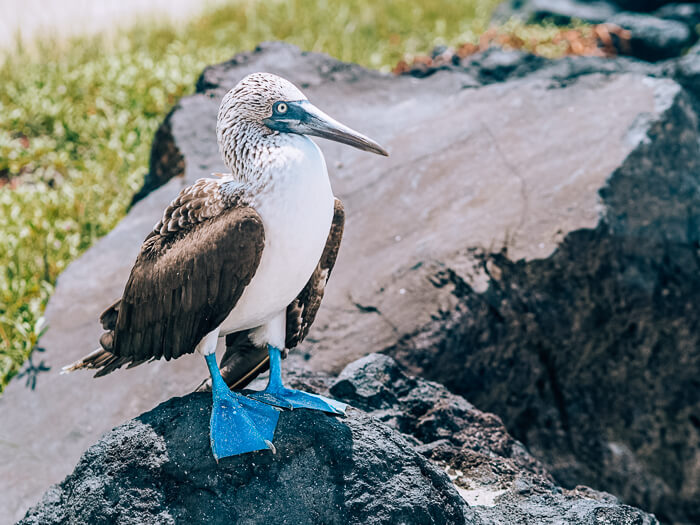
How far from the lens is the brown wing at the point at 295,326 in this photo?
3.23m

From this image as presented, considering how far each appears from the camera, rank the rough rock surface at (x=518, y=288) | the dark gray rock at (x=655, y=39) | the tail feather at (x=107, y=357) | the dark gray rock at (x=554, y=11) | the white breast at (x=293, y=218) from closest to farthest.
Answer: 1. the white breast at (x=293, y=218)
2. the tail feather at (x=107, y=357)
3. the rough rock surface at (x=518, y=288)
4. the dark gray rock at (x=655, y=39)
5. the dark gray rock at (x=554, y=11)

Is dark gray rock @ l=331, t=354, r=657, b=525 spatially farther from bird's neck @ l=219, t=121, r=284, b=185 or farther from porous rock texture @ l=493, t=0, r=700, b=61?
porous rock texture @ l=493, t=0, r=700, b=61

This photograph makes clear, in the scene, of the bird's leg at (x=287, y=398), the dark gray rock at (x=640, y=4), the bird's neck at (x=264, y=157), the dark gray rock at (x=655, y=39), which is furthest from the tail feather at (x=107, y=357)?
the dark gray rock at (x=640, y=4)

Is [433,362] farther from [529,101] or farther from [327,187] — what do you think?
[529,101]

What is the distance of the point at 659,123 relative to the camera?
196 inches

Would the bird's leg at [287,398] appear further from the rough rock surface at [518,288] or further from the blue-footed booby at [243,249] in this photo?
the rough rock surface at [518,288]

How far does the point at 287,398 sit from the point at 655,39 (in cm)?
814

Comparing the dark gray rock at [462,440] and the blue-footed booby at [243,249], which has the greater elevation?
the blue-footed booby at [243,249]

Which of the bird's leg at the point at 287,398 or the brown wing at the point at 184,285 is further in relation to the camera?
the bird's leg at the point at 287,398

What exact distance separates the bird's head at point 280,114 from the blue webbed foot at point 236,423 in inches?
35.7

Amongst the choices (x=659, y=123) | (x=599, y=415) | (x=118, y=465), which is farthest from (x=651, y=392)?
(x=118, y=465)

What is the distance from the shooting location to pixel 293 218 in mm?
2719

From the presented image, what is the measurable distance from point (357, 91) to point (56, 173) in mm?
3076

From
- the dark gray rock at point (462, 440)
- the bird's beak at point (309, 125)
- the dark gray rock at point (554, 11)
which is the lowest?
the dark gray rock at point (554, 11)
